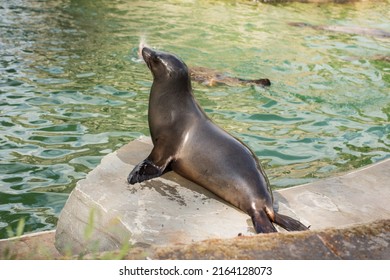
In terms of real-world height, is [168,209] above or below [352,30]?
above

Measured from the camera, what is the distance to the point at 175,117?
4.36m

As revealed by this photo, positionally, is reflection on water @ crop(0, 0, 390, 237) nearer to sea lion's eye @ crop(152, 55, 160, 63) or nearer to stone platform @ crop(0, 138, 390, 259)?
stone platform @ crop(0, 138, 390, 259)

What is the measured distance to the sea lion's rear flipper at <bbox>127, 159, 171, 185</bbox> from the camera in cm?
404

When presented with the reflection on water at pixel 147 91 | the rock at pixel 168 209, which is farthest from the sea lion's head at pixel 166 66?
the reflection on water at pixel 147 91

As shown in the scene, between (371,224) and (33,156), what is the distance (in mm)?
3573

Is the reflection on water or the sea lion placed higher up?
the sea lion

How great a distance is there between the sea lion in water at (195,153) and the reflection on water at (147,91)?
990mm

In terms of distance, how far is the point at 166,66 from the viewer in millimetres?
4523

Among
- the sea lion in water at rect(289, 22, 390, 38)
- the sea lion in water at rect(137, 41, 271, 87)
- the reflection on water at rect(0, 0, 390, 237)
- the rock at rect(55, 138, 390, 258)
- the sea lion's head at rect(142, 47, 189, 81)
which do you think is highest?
the sea lion's head at rect(142, 47, 189, 81)

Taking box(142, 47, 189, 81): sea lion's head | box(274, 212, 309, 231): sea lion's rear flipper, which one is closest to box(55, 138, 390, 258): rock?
box(274, 212, 309, 231): sea lion's rear flipper

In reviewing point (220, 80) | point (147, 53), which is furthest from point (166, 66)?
point (220, 80)

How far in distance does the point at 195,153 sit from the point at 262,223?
0.75 meters

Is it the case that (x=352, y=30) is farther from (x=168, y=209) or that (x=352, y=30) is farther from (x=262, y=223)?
(x=168, y=209)

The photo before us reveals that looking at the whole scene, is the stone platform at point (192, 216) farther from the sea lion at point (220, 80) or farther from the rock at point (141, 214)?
the sea lion at point (220, 80)
